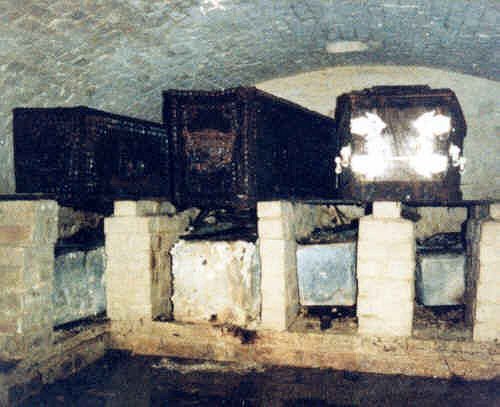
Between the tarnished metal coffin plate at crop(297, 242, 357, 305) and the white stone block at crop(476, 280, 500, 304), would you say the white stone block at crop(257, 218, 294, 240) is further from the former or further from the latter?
the white stone block at crop(476, 280, 500, 304)

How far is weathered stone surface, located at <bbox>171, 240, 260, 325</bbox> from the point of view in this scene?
4.54 metres

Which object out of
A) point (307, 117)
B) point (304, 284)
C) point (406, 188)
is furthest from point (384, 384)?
point (307, 117)

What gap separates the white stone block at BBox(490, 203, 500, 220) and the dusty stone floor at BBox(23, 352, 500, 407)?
1.53 metres

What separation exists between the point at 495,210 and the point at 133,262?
12.2 ft

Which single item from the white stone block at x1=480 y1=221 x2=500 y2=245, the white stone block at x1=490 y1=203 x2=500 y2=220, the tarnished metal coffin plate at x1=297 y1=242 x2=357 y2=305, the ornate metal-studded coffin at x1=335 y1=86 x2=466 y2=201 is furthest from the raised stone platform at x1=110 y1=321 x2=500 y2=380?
the ornate metal-studded coffin at x1=335 y1=86 x2=466 y2=201

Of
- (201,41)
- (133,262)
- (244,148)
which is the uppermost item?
(201,41)

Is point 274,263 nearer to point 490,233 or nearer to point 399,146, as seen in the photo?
point 399,146

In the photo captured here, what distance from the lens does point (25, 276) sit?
3.83m

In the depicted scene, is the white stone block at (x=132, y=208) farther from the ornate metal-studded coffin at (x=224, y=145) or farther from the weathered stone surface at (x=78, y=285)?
the ornate metal-studded coffin at (x=224, y=145)

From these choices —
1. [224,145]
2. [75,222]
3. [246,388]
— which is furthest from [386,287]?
[75,222]

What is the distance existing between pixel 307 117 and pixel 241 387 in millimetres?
3144

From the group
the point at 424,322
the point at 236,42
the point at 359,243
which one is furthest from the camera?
the point at 236,42

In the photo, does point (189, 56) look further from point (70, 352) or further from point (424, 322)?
point (424, 322)

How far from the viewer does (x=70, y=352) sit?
4.35 meters
